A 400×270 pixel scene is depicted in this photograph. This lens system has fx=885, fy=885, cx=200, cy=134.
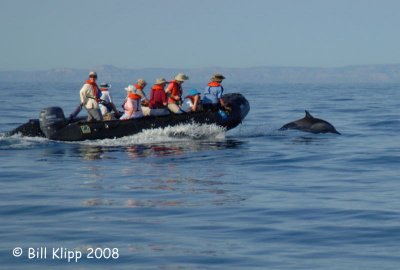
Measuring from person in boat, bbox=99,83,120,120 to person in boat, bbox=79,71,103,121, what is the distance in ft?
1.42

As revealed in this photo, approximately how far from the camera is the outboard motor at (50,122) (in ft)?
87.3

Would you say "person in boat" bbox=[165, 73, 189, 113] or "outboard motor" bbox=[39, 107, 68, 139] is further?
"person in boat" bbox=[165, 73, 189, 113]

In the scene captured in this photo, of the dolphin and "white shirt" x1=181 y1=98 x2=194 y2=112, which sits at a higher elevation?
"white shirt" x1=181 y1=98 x2=194 y2=112

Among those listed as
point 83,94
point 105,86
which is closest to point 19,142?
point 83,94

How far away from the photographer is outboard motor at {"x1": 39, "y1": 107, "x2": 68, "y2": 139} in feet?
87.3

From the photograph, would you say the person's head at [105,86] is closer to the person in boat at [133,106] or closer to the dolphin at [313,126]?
the person in boat at [133,106]

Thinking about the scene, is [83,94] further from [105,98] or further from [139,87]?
[139,87]

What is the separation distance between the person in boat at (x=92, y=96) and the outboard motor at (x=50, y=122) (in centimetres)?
91

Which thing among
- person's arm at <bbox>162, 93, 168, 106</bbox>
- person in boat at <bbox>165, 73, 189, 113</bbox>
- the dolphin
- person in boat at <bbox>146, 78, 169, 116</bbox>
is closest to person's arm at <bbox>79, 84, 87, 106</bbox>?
person in boat at <bbox>146, 78, 169, 116</bbox>

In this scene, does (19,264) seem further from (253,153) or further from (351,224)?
(253,153)

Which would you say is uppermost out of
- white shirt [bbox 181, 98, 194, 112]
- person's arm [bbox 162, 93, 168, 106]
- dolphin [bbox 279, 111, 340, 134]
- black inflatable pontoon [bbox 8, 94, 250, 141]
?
person's arm [bbox 162, 93, 168, 106]

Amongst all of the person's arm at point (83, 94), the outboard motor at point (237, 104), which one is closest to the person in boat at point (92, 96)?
the person's arm at point (83, 94)

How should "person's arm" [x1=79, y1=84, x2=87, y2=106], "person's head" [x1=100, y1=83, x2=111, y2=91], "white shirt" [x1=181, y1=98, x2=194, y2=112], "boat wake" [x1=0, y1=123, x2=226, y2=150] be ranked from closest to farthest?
"person's arm" [x1=79, y1=84, x2=87, y2=106], "boat wake" [x1=0, y1=123, x2=226, y2=150], "person's head" [x1=100, y1=83, x2=111, y2=91], "white shirt" [x1=181, y1=98, x2=194, y2=112]

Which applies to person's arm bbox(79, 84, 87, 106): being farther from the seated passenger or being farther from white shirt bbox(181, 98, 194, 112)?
white shirt bbox(181, 98, 194, 112)
